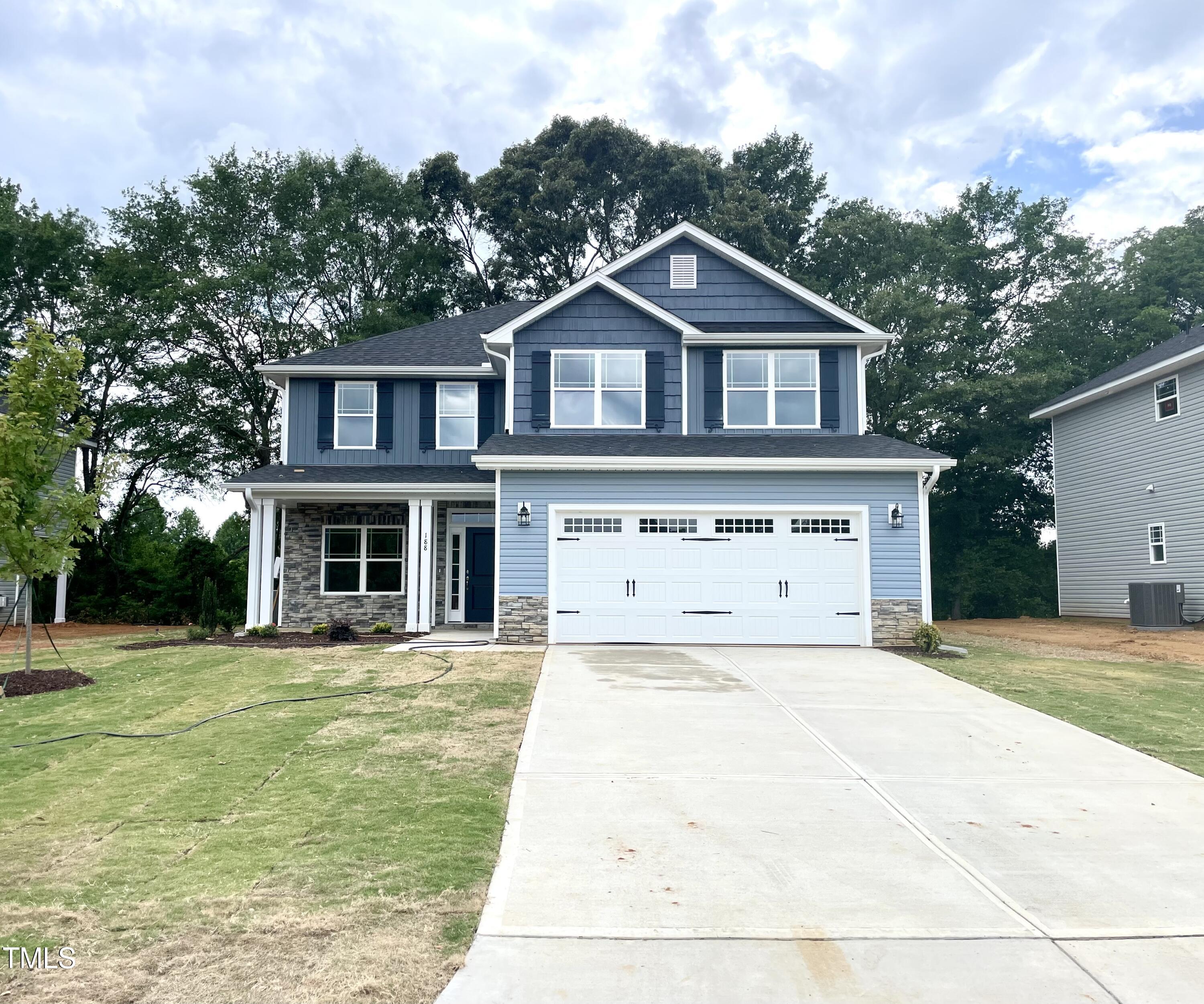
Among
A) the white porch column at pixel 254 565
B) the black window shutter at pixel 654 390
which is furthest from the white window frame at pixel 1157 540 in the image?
the white porch column at pixel 254 565

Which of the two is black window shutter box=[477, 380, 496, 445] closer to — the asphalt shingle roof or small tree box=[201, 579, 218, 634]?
the asphalt shingle roof

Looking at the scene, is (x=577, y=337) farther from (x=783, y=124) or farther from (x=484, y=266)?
(x=783, y=124)

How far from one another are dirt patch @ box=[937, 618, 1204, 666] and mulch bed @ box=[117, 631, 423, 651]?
36.8 feet

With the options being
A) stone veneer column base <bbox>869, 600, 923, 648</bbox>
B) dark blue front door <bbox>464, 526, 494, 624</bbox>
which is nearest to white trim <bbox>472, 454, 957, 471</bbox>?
stone veneer column base <bbox>869, 600, 923, 648</bbox>

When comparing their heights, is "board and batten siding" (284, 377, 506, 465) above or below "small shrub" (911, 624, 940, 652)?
above

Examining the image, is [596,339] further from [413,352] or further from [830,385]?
[413,352]

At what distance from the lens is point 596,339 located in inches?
651

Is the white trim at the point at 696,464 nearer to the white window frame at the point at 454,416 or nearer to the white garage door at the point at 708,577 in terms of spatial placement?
the white garage door at the point at 708,577

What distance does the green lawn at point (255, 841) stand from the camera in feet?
11.9

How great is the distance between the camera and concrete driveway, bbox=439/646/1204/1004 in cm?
368

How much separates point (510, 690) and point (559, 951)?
6225 millimetres

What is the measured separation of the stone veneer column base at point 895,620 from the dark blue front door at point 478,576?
783 centimetres

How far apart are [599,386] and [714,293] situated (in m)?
3.32

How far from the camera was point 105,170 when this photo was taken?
2583cm
